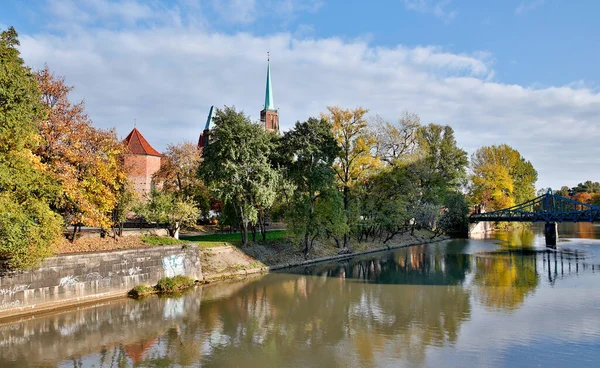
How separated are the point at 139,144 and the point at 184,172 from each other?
49.1 ft

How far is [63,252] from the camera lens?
68.6 ft

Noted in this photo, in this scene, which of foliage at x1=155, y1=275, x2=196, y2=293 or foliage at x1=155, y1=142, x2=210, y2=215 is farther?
foliage at x1=155, y1=142, x2=210, y2=215

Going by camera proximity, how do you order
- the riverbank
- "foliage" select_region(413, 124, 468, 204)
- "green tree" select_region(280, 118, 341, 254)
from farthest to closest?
"foliage" select_region(413, 124, 468, 204) → "green tree" select_region(280, 118, 341, 254) → the riverbank

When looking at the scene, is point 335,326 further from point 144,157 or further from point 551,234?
point 551,234

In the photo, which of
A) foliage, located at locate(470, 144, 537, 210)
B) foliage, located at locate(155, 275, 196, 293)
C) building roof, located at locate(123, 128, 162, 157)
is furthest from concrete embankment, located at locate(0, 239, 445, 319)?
foliage, located at locate(470, 144, 537, 210)

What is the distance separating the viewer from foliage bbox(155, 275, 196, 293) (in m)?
23.8

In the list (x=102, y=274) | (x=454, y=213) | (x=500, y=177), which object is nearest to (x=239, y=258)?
(x=102, y=274)

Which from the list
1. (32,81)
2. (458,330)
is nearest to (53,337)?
(32,81)

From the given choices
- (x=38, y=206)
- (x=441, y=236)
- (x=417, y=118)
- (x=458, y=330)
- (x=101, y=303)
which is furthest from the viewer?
(x=441, y=236)

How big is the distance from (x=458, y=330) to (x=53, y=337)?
51.8ft

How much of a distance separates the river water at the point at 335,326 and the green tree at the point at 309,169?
6781mm

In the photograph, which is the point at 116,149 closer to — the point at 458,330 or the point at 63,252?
the point at 63,252

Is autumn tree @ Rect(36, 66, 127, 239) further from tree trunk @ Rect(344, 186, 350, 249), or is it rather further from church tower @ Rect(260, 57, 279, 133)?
church tower @ Rect(260, 57, 279, 133)

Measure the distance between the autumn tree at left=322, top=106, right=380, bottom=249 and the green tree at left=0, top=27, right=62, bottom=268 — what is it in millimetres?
25201
